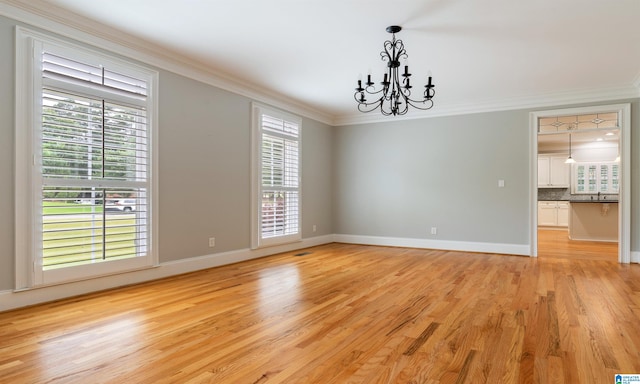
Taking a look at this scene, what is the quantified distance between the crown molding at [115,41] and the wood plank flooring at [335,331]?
2385 mm

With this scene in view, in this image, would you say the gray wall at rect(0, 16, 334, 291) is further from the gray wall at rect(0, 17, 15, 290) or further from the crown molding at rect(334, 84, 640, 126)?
the crown molding at rect(334, 84, 640, 126)

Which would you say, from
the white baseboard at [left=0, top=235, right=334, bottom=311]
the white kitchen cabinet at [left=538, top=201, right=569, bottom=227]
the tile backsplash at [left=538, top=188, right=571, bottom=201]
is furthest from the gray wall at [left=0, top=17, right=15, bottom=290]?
the tile backsplash at [left=538, top=188, right=571, bottom=201]

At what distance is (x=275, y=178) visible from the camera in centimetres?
608

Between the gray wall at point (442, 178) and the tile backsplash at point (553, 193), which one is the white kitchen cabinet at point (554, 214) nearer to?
the tile backsplash at point (553, 193)

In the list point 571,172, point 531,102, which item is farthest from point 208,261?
point 571,172

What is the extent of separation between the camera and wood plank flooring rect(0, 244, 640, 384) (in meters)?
1.98

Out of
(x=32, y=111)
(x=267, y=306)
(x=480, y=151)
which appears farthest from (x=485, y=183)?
(x=32, y=111)

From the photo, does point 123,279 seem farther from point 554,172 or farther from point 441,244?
point 554,172

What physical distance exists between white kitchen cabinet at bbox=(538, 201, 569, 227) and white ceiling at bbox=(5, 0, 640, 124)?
6033mm

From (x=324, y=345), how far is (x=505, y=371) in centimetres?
101

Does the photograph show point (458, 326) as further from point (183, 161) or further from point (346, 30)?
point (183, 161)

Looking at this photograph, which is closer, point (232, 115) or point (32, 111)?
point (32, 111)

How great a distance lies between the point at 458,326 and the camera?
8.87ft

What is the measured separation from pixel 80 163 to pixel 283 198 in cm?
325
